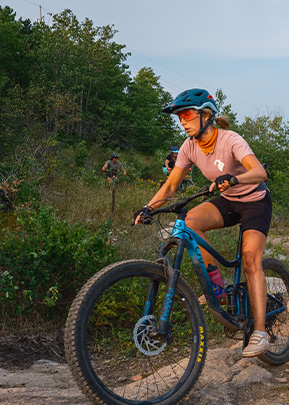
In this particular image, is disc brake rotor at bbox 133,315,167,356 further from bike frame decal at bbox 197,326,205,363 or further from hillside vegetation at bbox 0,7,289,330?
hillside vegetation at bbox 0,7,289,330

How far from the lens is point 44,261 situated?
17.0 feet

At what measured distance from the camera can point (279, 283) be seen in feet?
15.0

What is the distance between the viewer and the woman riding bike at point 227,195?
337cm

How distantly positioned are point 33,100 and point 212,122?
66.4 feet

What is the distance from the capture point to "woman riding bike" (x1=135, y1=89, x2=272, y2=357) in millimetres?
3365

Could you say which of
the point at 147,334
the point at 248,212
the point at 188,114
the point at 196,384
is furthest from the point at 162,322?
the point at 188,114

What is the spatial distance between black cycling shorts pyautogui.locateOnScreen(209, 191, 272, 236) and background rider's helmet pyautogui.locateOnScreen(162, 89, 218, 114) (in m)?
0.83

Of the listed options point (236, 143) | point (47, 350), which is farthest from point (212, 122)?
point (47, 350)

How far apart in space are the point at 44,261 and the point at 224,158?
8.83 ft

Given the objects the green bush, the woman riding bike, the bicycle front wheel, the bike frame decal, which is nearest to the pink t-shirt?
the woman riding bike

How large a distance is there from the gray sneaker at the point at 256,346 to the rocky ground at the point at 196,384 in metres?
0.29

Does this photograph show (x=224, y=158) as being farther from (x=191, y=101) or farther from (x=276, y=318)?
(x=276, y=318)

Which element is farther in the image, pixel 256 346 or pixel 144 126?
pixel 144 126

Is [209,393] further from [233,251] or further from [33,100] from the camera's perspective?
[33,100]
